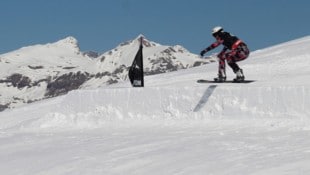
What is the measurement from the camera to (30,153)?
16.3 metres

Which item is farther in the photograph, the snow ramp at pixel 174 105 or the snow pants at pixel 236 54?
the snow pants at pixel 236 54

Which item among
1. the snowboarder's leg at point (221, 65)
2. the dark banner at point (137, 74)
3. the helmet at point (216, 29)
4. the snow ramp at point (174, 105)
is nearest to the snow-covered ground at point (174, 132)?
the snow ramp at point (174, 105)

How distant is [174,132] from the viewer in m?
17.0

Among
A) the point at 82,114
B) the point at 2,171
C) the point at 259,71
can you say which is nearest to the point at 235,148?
the point at 2,171

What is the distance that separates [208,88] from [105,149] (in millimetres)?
5038

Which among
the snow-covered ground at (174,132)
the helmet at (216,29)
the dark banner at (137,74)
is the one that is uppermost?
the helmet at (216,29)

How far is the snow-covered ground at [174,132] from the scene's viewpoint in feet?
40.6

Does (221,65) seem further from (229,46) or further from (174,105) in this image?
(174,105)

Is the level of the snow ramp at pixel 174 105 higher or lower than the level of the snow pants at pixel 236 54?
lower

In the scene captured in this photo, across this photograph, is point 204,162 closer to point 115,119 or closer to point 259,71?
point 115,119

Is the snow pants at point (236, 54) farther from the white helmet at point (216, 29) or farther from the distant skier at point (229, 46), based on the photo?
the white helmet at point (216, 29)

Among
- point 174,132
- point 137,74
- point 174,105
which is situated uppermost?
point 137,74

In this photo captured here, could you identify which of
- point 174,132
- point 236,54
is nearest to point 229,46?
point 236,54

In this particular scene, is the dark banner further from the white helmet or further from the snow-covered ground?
the white helmet
